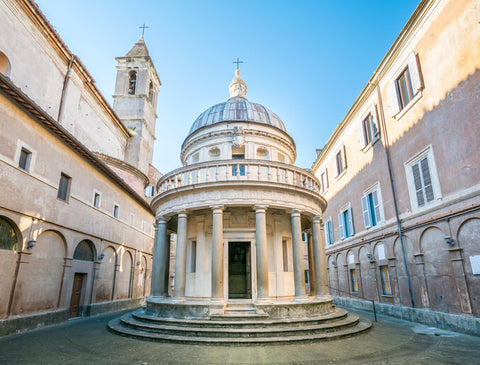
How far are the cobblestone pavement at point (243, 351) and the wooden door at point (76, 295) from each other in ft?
14.5

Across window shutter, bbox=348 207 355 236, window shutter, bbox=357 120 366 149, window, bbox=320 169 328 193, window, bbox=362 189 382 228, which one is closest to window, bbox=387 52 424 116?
window shutter, bbox=357 120 366 149

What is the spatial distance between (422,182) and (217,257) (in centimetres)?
1005

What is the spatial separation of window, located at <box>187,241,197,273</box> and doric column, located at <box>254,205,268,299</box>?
3743 mm

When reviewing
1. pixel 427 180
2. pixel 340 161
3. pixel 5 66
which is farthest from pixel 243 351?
pixel 340 161

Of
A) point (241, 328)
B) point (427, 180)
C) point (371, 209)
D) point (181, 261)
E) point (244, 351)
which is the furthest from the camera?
point (371, 209)

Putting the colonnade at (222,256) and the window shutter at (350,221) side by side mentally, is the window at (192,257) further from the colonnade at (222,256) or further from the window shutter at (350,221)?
the window shutter at (350,221)

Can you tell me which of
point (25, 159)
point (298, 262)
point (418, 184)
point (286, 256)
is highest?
point (25, 159)

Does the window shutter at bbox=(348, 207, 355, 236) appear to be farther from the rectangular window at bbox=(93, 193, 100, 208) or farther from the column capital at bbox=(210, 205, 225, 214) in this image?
the rectangular window at bbox=(93, 193, 100, 208)

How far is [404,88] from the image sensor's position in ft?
50.8

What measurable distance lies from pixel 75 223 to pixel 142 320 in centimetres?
673

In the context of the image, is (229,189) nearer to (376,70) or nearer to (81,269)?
(81,269)

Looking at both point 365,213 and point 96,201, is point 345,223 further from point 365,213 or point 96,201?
point 96,201

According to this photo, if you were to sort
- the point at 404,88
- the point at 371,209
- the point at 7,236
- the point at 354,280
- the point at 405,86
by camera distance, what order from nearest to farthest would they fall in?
the point at 7,236, the point at 405,86, the point at 404,88, the point at 371,209, the point at 354,280

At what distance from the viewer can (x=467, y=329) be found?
10898 millimetres
